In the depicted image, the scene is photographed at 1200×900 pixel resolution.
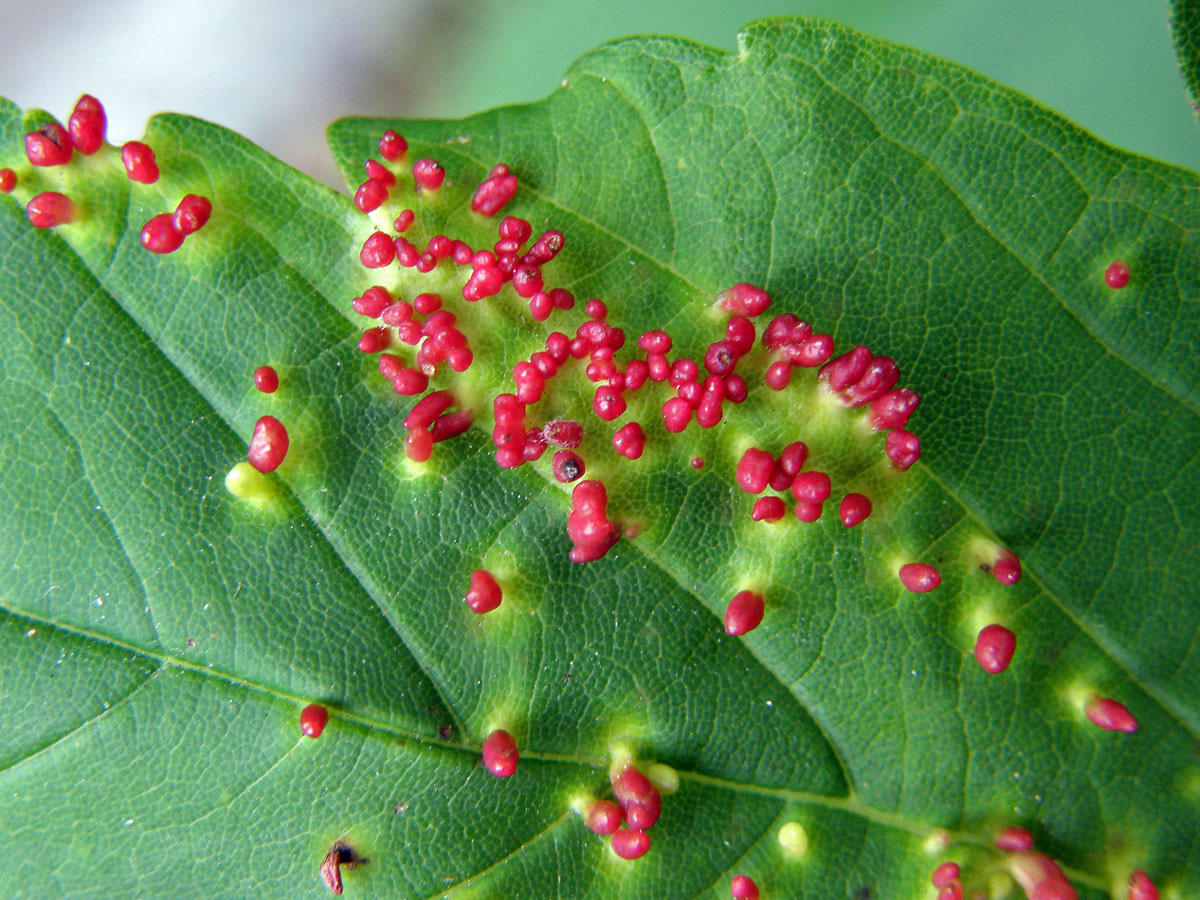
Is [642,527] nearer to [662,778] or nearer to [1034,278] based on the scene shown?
[662,778]

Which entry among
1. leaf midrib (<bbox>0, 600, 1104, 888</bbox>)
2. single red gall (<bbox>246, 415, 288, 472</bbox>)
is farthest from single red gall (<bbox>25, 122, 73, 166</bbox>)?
leaf midrib (<bbox>0, 600, 1104, 888</bbox>)

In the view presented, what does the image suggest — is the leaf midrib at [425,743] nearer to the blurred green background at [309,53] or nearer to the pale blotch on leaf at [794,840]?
the pale blotch on leaf at [794,840]

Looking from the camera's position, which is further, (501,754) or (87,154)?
(87,154)

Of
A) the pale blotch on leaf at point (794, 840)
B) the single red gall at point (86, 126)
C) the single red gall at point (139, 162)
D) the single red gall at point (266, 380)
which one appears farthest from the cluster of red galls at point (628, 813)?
the single red gall at point (86, 126)

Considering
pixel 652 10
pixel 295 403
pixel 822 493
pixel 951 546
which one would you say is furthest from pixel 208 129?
pixel 652 10

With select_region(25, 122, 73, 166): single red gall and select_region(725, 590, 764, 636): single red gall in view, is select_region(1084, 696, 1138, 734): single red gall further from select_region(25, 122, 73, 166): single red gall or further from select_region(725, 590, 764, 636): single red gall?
select_region(25, 122, 73, 166): single red gall

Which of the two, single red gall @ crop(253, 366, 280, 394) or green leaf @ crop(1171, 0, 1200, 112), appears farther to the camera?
single red gall @ crop(253, 366, 280, 394)

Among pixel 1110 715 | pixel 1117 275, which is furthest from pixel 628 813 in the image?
pixel 1117 275
